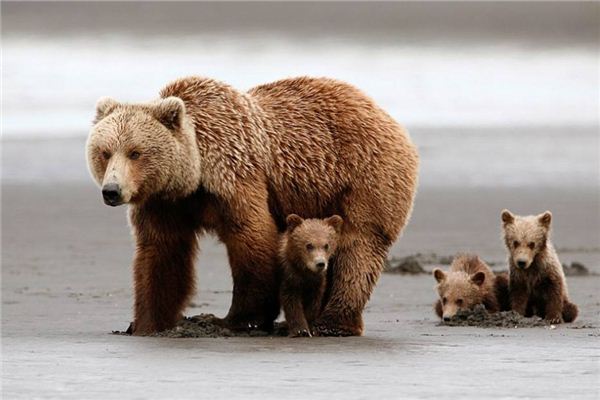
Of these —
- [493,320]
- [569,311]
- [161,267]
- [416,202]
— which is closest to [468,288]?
[493,320]

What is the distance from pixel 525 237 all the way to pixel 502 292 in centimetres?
61

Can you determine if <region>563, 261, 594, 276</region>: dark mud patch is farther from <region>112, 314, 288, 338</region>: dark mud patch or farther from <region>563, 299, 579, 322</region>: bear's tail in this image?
<region>112, 314, 288, 338</region>: dark mud patch

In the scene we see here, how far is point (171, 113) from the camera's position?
994 cm

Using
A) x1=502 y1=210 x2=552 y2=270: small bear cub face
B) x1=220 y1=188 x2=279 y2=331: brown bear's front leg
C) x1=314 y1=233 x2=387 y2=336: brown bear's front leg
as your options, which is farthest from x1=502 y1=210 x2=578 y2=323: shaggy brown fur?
x1=220 y1=188 x2=279 y2=331: brown bear's front leg

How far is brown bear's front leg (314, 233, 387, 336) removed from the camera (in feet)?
34.3

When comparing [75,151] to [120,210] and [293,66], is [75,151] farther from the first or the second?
[293,66]

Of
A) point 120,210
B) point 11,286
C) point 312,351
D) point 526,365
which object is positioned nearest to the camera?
point 526,365

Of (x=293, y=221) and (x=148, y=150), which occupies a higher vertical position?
(x=148, y=150)

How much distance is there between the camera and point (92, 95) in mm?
29984

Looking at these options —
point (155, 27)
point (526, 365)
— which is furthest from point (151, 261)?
point (155, 27)

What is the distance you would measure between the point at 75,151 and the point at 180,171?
16055 mm

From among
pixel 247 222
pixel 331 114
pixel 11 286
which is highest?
pixel 331 114

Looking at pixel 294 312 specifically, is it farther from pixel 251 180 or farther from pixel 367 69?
pixel 367 69

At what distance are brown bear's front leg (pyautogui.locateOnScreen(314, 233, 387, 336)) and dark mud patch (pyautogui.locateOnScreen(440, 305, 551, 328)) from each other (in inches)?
32.5
